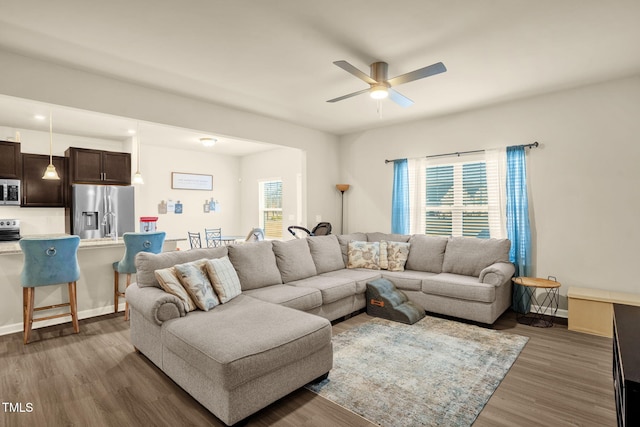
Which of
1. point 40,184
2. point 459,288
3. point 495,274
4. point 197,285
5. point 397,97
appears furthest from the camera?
point 40,184

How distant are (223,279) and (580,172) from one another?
422 cm

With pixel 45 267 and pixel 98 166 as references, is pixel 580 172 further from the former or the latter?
pixel 98 166

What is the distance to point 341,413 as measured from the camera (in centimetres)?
218

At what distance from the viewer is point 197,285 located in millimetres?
2830

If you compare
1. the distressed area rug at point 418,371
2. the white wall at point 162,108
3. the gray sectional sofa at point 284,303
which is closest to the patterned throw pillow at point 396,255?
the gray sectional sofa at point 284,303

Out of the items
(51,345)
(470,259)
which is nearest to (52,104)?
(51,345)

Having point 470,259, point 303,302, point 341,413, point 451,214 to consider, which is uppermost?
point 451,214

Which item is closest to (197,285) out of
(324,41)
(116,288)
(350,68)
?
(116,288)

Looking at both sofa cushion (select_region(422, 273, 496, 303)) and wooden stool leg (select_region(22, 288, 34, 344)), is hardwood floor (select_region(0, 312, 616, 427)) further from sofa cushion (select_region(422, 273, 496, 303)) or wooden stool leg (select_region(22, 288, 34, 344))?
sofa cushion (select_region(422, 273, 496, 303))

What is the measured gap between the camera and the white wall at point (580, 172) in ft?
12.0

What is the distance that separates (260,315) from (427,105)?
3.54 metres

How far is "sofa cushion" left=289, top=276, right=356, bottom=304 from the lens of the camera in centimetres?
370

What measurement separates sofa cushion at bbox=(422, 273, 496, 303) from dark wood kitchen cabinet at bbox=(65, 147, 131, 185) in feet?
19.5

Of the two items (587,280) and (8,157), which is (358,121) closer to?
(587,280)
